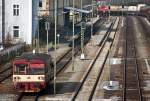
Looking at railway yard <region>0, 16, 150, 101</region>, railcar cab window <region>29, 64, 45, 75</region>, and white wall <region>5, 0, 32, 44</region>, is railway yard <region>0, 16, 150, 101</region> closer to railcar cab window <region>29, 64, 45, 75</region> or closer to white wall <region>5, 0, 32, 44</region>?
railcar cab window <region>29, 64, 45, 75</region>

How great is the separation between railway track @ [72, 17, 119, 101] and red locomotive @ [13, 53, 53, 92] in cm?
Result: 216

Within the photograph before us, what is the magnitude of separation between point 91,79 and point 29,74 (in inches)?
366

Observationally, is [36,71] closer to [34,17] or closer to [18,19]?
[18,19]

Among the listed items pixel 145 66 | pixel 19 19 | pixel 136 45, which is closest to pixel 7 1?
pixel 19 19

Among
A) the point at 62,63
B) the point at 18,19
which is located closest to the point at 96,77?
the point at 62,63

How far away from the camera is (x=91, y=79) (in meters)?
39.9

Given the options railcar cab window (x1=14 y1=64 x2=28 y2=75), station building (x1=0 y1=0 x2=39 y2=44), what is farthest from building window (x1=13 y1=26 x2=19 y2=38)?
railcar cab window (x1=14 y1=64 x2=28 y2=75)

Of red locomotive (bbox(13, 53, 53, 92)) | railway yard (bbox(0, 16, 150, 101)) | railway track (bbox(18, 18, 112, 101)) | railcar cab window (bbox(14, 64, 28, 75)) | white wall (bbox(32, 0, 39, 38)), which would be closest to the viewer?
red locomotive (bbox(13, 53, 53, 92))

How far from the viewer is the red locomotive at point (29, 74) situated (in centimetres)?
3136

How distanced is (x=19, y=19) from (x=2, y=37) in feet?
9.96

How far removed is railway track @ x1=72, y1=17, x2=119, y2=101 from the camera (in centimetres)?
3266

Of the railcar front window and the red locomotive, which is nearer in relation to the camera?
the red locomotive

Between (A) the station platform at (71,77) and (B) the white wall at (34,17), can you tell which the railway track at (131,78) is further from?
(B) the white wall at (34,17)

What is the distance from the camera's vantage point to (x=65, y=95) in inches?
1286
